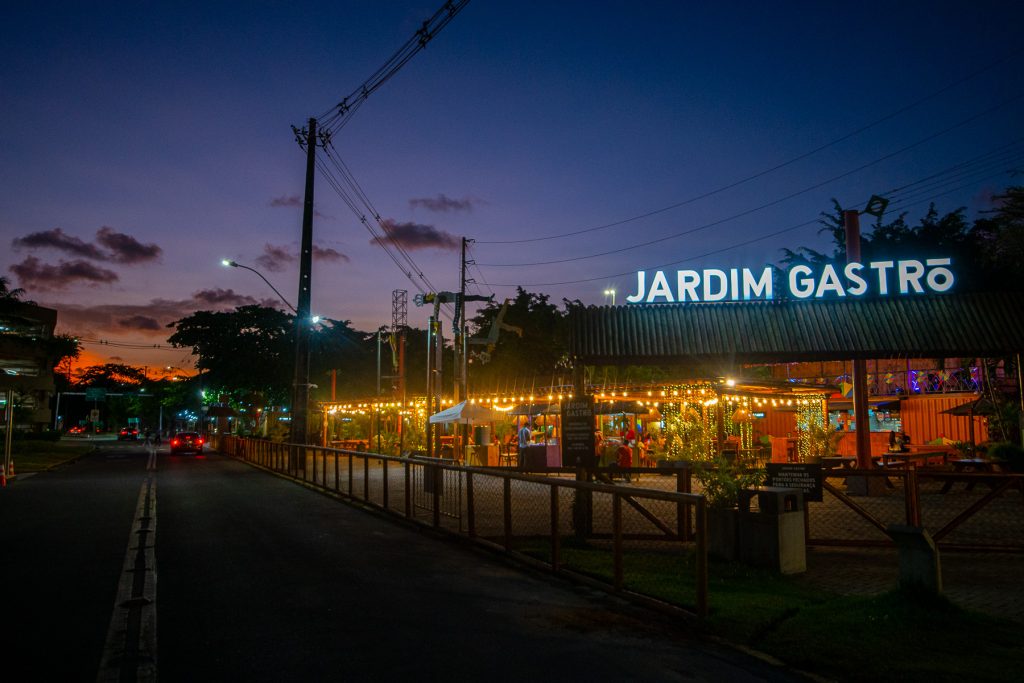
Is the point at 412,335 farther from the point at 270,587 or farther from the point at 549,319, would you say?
the point at 270,587

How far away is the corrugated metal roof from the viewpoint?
53.1ft

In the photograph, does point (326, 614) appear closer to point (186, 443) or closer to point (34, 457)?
point (34, 457)

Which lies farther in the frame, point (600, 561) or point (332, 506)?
point (332, 506)

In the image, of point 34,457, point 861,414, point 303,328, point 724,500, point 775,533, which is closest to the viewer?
point 775,533

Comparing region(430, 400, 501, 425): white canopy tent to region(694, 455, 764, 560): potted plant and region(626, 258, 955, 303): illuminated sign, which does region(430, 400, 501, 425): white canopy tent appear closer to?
region(626, 258, 955, 303): illuminated sign

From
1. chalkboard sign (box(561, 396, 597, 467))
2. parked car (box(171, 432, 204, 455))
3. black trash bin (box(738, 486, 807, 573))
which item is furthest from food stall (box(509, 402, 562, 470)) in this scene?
parked car (box(171, 432, 204, 455))

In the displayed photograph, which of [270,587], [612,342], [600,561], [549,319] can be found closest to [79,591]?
[270,587]

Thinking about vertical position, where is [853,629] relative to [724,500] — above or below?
below

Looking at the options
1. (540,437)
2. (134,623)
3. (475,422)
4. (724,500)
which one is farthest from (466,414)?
(134,623)

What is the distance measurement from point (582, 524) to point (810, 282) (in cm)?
1144

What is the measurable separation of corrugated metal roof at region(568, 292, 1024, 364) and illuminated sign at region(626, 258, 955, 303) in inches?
60.9

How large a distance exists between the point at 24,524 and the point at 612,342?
1144 centimetres

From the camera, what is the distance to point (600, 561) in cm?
927

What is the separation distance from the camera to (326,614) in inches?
264
